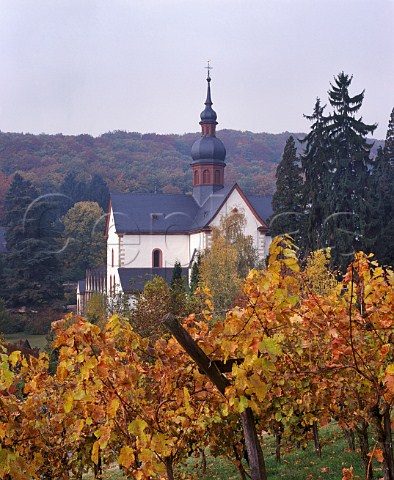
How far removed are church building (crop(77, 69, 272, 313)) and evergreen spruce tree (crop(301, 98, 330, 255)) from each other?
8.84 metres

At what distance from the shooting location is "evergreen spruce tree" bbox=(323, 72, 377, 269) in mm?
30703

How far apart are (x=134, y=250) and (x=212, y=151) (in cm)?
861

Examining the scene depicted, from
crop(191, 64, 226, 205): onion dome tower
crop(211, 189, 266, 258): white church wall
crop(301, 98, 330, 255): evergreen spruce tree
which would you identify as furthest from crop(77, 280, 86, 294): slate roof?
crop(301, 98, 330, 255): evergreen spruce tree

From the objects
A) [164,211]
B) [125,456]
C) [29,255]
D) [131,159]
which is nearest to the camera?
[125,456]

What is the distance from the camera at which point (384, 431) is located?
5.20m

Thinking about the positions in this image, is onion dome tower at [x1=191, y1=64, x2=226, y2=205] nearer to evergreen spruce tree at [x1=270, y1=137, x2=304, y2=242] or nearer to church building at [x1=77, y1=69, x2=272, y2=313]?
church building at [x1=77, y1=69, x2=272, y2=313]

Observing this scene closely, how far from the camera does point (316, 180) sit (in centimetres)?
3428

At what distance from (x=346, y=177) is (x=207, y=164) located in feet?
49.9

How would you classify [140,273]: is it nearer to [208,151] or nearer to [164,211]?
[164,211]

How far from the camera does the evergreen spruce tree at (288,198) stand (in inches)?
1457

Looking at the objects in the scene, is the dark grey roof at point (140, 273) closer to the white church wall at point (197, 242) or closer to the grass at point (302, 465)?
the white church wall at point (197, 242)

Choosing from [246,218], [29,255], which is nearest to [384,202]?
[246,218]

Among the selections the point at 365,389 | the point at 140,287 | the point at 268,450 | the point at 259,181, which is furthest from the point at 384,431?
the point at 259,181

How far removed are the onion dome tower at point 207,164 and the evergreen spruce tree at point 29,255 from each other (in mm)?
14936
